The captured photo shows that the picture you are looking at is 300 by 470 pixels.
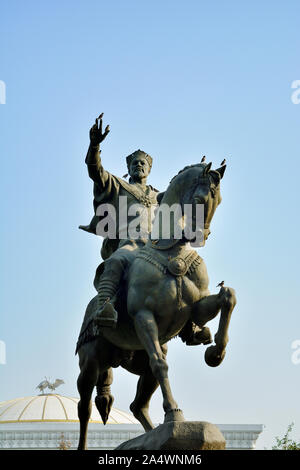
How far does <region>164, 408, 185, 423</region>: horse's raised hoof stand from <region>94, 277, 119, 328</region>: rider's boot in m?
1.38

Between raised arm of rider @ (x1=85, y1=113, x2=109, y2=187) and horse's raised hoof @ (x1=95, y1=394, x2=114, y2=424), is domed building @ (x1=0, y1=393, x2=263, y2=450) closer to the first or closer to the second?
horse's raised hoof @ (x1=95, y1=394, x2=114, y2=424)

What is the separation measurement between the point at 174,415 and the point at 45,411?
50.9 metres

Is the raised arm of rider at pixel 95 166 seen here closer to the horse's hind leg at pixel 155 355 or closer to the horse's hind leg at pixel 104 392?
the horse's hind leg at pixel 155 355

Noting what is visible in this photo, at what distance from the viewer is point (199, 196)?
32.3 ft

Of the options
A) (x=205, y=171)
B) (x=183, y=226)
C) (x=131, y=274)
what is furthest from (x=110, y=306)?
(x=205, y=171)

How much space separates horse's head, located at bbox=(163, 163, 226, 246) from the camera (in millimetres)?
9875

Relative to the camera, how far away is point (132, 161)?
40.3ft

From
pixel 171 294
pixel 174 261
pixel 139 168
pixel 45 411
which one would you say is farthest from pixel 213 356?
pixel 45 411

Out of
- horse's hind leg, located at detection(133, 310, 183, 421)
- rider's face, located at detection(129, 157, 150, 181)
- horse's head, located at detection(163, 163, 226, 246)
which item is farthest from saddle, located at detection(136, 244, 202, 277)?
rider's face, located at detection(129, 157, 150, 181)

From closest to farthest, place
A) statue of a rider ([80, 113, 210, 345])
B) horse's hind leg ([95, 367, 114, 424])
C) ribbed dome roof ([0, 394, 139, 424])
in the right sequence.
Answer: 1. statue of a rider ([80, 113, 210, 345])
2. horse's hind leg ([95, 367, 114, 424])
3. ribbed dome roof ([0, 394, 139, 424])

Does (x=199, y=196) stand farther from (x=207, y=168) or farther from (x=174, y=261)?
(x=174, y=261)
